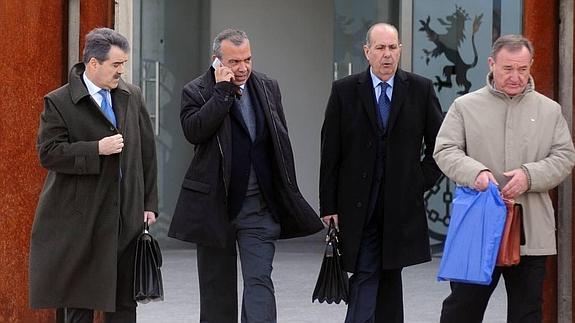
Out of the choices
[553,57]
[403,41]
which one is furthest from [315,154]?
[553,57]

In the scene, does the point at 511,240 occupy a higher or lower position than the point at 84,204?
lower

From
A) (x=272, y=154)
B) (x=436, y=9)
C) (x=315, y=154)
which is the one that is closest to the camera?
(x=272, y=154)

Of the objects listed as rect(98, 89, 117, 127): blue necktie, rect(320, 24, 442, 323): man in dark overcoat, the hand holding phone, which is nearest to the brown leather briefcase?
rect(320, 24, 442, 323): man in dark overcoat

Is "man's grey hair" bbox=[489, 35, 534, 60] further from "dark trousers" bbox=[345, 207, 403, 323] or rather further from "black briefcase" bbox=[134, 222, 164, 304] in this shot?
"black briefcase" bbox=[134, 222, 164, 304]

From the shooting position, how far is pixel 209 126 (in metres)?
6.62

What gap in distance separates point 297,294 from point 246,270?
3316mm

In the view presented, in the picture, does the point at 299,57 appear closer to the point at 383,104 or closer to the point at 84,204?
the point at 383,104

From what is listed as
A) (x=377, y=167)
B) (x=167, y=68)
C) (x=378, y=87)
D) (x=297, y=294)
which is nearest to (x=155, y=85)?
(x=167, y=68)

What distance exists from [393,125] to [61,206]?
1752 millimetres

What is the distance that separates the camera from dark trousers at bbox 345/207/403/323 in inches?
272

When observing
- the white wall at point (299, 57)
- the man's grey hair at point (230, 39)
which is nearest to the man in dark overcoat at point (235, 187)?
the man's grey hair at point (230, 39)

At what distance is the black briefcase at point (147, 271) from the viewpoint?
641 centimetres

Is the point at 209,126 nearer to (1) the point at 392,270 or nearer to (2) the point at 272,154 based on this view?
(2) the point at 272,154

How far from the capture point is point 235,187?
6730 millimetres
